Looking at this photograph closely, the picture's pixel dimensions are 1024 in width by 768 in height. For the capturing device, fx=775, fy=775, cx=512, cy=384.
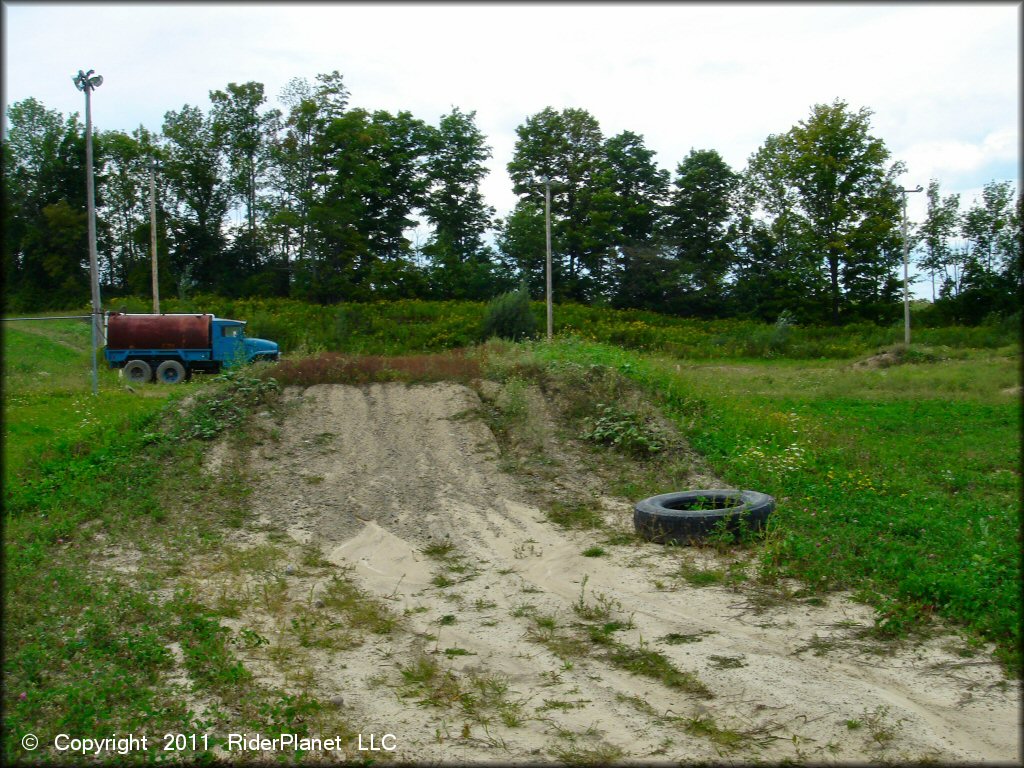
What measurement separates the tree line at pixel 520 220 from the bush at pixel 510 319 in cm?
1108

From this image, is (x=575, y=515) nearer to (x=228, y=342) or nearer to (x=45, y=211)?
(x=228, y=342)

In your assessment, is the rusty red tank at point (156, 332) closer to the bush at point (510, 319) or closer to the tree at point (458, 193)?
the bush at point (510, 319)

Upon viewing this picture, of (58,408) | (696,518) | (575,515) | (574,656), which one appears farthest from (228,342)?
(574,656)

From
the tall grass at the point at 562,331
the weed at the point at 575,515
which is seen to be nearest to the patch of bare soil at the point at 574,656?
the weed at the point at 575,515

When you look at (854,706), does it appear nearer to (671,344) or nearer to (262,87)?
(671,344)

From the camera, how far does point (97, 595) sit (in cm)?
772

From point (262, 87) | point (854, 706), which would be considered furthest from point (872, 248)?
point (854, 706)

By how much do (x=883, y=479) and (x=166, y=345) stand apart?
65.9ft

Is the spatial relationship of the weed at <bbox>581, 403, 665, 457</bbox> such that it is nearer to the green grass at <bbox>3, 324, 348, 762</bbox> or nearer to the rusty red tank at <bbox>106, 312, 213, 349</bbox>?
the green grass at <bbox>3, 324, 348, 762</bbox>

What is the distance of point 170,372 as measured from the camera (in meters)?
23.3

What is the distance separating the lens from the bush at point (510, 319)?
34.2 metres

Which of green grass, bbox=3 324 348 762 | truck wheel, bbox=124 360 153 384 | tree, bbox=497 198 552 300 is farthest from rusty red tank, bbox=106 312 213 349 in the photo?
tree, bbox=497 198 552 300

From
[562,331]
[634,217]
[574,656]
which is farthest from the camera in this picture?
[634,217]

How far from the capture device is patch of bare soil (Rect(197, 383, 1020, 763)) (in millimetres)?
4957
